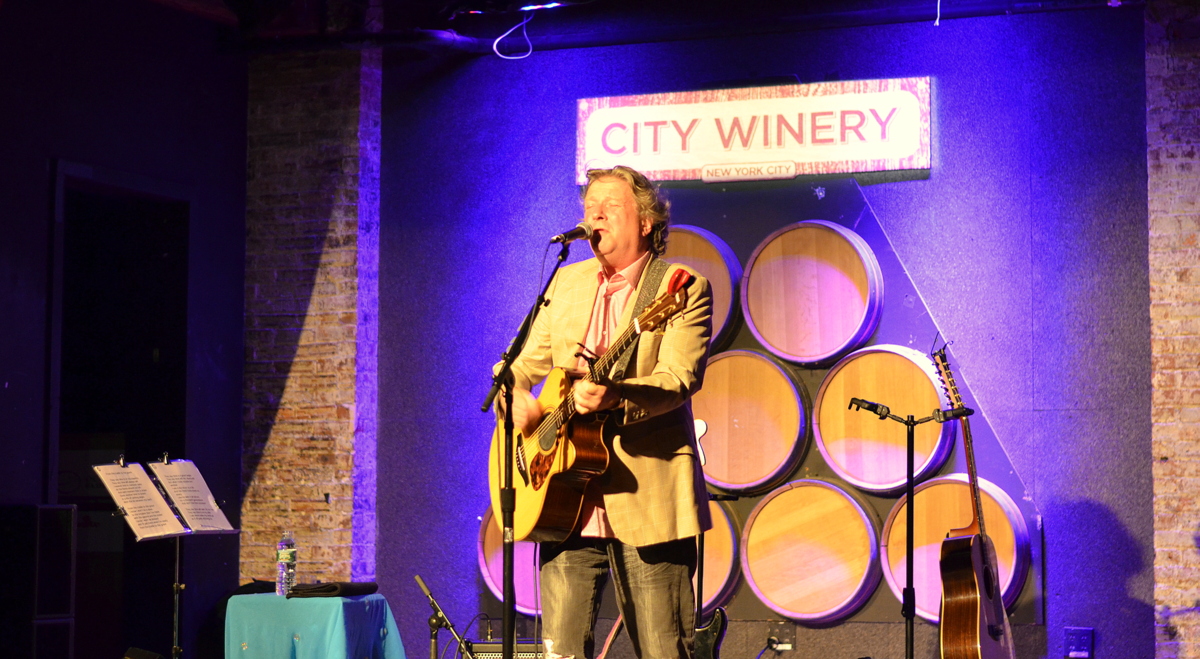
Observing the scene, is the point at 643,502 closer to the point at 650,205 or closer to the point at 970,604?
the point at 650,205

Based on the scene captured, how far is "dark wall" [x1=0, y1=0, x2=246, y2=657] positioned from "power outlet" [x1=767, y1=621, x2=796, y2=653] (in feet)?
9.09

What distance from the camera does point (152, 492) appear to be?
15.5 feet

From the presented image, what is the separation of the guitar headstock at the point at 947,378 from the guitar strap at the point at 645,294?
1935 millimetres

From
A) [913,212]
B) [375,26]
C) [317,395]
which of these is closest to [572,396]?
[913,212]

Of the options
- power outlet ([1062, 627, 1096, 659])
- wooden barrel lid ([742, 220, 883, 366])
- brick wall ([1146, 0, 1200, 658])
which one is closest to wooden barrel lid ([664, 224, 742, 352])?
wooden barrel lid ([742, 220, 883, 366])

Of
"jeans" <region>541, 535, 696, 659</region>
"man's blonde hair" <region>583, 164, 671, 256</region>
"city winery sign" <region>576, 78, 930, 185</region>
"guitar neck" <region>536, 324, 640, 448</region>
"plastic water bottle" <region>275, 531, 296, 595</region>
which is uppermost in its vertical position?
"city winery sign" <region>576, 78, 930, 185</region>

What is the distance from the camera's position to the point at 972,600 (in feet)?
15.0

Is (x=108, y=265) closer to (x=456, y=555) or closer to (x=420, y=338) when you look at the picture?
(x=420, y=338)

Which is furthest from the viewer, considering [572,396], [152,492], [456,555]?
[456,555]

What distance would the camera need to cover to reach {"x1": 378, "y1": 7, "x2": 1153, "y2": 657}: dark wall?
5.25 meters


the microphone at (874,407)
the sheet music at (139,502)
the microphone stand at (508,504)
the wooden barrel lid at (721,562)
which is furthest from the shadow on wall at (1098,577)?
the sheet music at (139,502)

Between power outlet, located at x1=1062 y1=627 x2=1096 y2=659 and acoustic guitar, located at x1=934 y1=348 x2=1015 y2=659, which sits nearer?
acoustic guitar, located at x1=934 y1=348 x2=1015 y2=659

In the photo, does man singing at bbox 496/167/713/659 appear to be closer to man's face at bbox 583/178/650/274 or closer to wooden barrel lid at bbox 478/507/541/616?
man's face at bbox 583/178/650/274

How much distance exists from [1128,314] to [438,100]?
3513 mm
